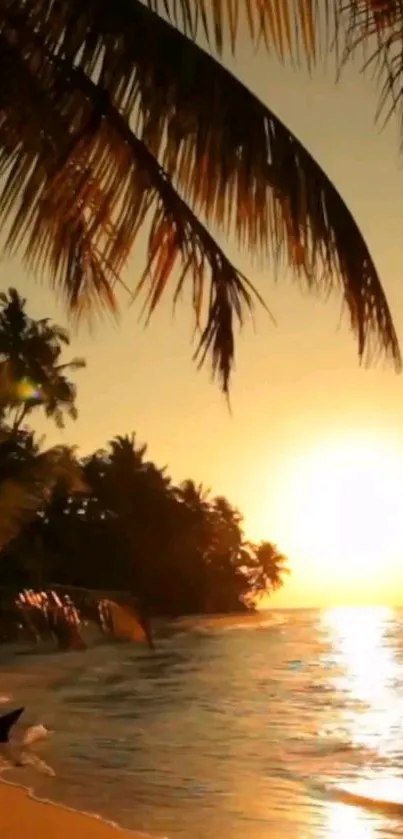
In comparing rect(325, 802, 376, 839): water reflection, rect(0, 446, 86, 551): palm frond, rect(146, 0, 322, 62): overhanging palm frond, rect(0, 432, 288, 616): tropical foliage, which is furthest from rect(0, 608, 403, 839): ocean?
rect(146, 0, 322, 62): overhanging palm frond

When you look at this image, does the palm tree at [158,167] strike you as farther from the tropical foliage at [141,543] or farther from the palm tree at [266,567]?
the palm tree at [266,567]

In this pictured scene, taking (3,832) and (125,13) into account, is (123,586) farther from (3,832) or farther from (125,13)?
(125,13)

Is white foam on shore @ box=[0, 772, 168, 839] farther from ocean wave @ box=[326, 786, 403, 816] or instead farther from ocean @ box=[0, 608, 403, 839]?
ocean wave @ box=[326, 786, 403, 816]

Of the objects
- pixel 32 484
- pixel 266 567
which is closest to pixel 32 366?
pixel 32 484

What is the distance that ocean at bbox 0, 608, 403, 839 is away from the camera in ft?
24.2

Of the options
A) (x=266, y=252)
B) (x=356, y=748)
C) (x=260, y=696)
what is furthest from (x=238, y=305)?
(x=260, y=696)

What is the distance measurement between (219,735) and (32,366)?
497 cm

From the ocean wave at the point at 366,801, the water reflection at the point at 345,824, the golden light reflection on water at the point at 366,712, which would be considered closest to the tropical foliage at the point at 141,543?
the golden light reflection on water at the point at 366,712

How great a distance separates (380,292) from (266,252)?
0.84ft

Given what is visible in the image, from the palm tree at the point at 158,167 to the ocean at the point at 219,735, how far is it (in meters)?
4.39

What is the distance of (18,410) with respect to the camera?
36.5ft

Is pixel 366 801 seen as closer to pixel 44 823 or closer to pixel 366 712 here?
pixel 44 823

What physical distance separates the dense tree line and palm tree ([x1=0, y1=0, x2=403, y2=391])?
285 inches

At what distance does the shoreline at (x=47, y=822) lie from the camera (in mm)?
5559
